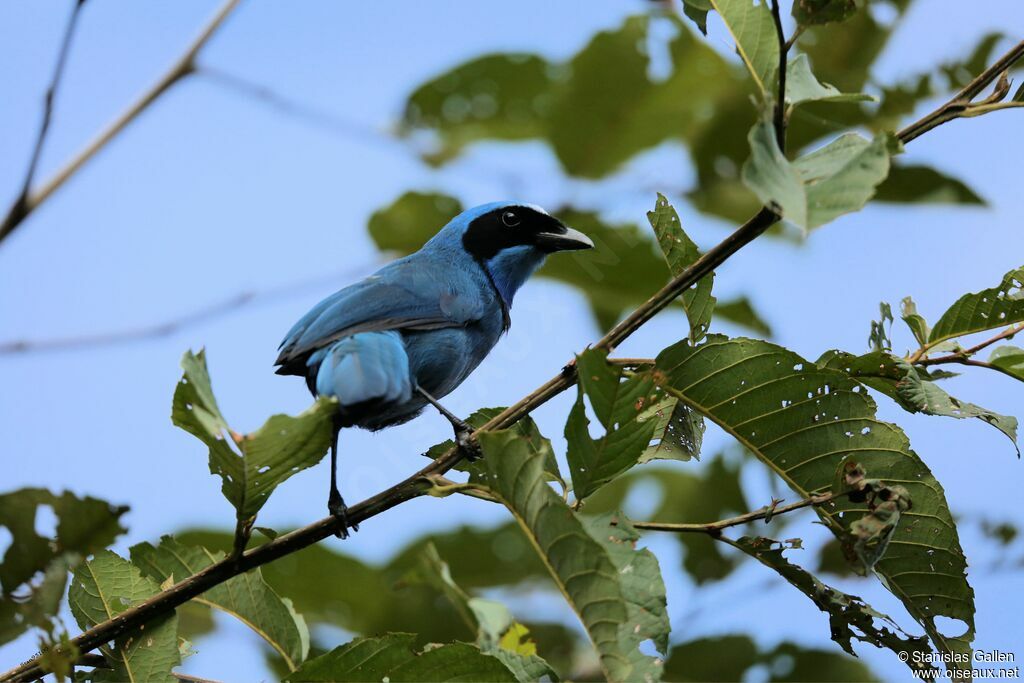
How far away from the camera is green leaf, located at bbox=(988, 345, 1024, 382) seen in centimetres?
307

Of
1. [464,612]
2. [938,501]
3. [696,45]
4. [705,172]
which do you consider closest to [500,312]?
[705,172]

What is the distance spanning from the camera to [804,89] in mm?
2730

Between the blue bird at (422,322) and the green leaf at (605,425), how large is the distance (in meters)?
0.49

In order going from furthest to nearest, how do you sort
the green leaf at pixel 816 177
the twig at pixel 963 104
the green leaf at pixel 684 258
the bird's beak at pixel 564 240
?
the bird's beak at pixel 564 240 < the green leaf at pixel 684 258 < the twig at pixel 963 104 < the green leaf at pixel 816 177

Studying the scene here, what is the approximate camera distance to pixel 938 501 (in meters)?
2.95

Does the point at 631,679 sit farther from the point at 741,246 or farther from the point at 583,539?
the point at 741,246

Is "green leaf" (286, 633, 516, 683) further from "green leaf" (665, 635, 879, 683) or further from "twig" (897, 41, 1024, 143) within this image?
"green leaf" (665, 635, 879, 683)

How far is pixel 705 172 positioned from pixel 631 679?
3.05 metres

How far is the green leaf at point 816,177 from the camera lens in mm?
2158

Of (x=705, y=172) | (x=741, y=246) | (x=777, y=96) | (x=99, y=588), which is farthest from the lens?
(x=705, y=172)

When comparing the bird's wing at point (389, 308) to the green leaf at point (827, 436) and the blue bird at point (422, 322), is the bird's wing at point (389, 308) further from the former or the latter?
the green leaf at point (827, 436)

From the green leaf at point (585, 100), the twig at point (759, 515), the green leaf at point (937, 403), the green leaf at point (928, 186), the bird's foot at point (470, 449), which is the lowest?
the twig at point (759, 515)

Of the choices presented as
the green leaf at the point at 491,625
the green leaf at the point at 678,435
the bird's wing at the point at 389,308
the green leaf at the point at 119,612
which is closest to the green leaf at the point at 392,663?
the green leaf at the point at 491,625

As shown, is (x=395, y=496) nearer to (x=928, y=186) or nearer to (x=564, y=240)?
(x=564, y=240)
